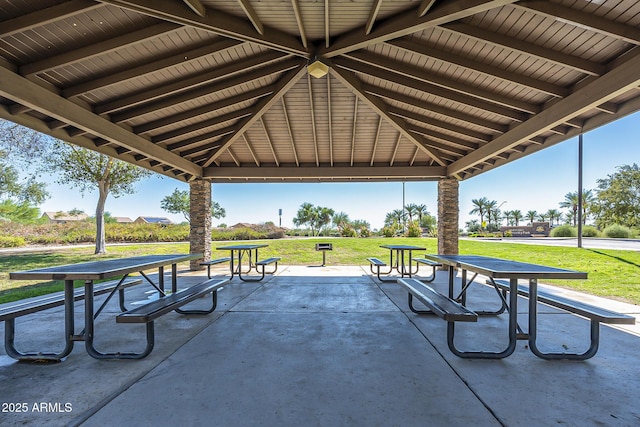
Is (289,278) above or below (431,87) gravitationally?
below

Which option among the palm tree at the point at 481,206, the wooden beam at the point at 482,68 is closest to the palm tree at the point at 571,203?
the palm tree at the point at 481,206

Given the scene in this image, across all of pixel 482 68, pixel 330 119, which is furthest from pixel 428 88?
pixel 330 119

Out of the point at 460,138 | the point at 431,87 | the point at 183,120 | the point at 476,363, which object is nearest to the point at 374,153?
the point at 460,138

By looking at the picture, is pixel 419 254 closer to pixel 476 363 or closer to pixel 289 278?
pixel 289 278

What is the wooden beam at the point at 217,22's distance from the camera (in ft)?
9.71

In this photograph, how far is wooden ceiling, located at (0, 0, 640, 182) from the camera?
10.5ft

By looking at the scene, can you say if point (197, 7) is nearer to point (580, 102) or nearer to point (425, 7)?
point (425, 7)

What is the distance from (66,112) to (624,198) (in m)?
28.1

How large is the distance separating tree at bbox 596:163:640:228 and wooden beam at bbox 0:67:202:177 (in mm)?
26557

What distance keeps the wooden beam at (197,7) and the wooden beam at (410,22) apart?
1.64 meters

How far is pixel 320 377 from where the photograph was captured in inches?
106

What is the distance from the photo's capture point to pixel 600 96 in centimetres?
366

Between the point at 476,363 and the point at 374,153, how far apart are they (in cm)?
614

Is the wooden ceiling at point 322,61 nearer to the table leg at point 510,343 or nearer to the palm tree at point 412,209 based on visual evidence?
the table leg at point 510,343
